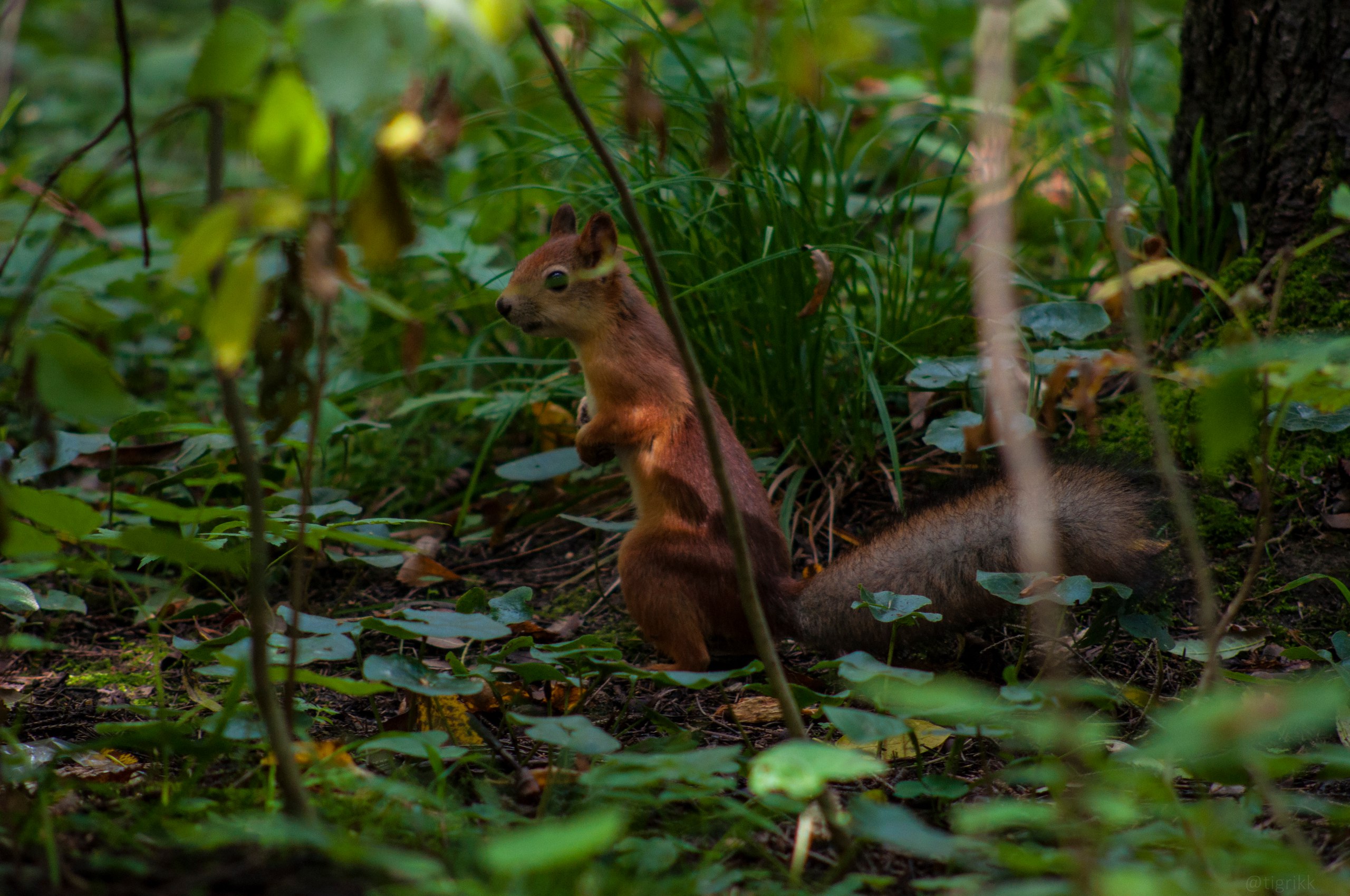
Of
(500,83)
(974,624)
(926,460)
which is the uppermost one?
(500,83)

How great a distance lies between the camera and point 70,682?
2338 millimetres

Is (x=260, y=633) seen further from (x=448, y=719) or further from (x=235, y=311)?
(x=448, y=719)

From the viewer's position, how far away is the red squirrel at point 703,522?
213cm

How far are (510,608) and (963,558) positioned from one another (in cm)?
93

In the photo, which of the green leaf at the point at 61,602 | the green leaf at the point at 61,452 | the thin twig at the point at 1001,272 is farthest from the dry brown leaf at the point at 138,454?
the thin twig at the point at 1001,272

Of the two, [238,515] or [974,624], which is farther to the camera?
[974,624]

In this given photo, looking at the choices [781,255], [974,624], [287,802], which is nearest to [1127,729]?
[974,624]

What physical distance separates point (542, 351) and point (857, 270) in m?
1.09

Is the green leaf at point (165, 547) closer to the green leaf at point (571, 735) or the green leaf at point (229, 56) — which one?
the green leaf at point (571, 735)

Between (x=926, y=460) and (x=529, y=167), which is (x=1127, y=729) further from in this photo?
(x=529, y=167)

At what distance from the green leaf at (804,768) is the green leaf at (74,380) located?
0.84m

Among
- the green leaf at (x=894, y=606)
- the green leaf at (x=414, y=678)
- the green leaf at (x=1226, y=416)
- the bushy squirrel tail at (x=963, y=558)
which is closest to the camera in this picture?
the green leaf at (x=1226, y=416)

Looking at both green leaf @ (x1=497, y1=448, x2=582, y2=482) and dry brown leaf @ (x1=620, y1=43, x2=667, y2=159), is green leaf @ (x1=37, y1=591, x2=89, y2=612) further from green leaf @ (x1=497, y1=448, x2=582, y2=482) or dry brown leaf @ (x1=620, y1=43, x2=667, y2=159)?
dry brown leaf @ (x1=620, y1=43, x2=667, y2=159)

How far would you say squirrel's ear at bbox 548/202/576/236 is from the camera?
9.87 feet
